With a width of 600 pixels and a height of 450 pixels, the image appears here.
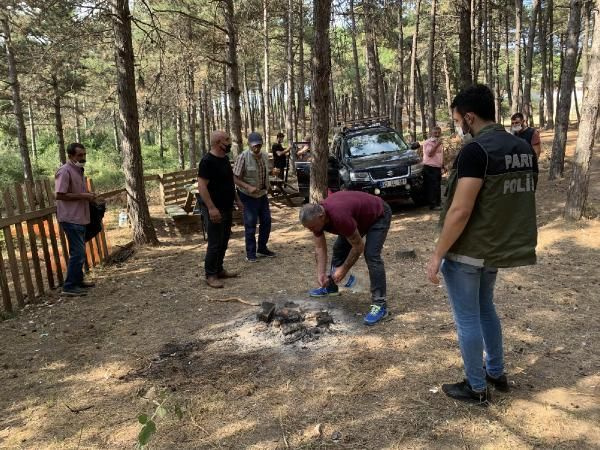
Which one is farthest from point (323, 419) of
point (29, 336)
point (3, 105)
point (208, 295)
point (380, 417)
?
point (3, 105)

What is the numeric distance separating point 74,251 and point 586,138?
7.83m

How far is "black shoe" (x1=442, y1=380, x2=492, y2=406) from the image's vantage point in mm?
3127

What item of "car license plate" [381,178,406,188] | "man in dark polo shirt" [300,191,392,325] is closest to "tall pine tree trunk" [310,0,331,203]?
"car license plate" [381,178,406,188]

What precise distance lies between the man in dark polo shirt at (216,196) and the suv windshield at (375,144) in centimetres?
501

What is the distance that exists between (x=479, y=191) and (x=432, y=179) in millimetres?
7465

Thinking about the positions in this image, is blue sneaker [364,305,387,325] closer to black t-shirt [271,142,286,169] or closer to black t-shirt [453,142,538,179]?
black t-shirt [453,142,538,179]

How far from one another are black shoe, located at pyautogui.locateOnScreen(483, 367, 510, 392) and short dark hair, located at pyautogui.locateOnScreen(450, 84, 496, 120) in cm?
176

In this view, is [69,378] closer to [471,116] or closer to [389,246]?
[471,116]

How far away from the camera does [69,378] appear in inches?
158

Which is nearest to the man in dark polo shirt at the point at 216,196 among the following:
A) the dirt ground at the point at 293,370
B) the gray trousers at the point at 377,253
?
the dirt ground at the point at 293,370

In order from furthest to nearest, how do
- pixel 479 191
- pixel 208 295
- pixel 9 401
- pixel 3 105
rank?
pixel 3 105
pixel 208 295
pixel 9 401
pixel 479 191

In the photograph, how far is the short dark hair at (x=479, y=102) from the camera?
278cm

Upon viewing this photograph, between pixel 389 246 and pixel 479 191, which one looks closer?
pixel 479 191

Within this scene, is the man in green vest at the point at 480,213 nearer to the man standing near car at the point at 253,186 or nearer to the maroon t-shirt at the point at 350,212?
the maroon t-shirt at the point at 350,212
